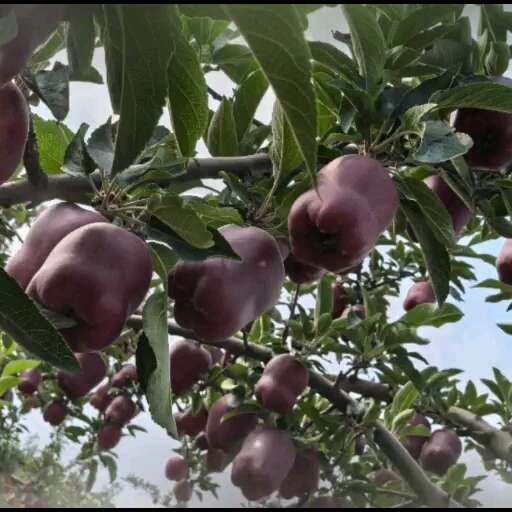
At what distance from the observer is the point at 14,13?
0.46 m

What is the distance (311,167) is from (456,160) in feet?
1.21

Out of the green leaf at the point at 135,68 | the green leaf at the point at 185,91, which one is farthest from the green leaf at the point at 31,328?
the green leaf at the point at 185,91

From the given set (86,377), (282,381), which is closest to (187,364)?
(282,381)

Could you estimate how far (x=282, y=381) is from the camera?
1514mm

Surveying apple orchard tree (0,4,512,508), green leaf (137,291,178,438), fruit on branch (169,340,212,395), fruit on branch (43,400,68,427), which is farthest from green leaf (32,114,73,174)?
fruit on branch (43,400,68,427)

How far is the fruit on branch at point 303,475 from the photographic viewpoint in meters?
1.81

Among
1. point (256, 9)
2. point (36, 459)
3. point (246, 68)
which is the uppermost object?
point (256, 9)

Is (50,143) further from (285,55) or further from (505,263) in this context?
(505,263)

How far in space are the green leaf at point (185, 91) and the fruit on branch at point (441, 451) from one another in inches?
51.4

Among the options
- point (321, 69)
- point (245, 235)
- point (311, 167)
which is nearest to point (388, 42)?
point (321, 69)

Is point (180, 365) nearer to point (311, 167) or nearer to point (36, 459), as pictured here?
point (311, 167)

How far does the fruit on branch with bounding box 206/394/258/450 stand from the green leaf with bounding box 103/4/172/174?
127 cm

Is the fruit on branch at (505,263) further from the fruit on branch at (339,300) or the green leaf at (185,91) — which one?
the fruit on branch at (339,300)

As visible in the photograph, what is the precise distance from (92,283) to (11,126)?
0.16 m
